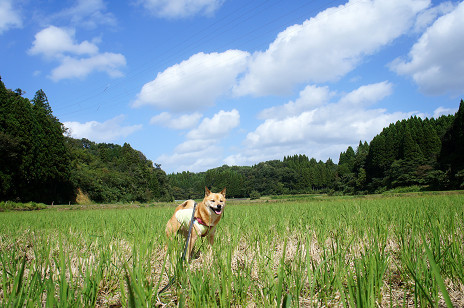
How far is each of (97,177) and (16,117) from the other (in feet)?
53.8

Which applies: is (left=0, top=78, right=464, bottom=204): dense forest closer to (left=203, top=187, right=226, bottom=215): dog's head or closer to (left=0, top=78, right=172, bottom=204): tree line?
(left=0, top=78, right=172, bottom=204): tree line

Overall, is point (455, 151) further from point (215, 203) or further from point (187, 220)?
point (187, 220)

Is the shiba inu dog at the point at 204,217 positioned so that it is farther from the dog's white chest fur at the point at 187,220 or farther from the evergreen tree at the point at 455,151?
the evergreen tree at the point at 455,151

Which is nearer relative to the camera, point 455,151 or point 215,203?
point 215,203

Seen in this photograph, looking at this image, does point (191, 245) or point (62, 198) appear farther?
point (62, 198)

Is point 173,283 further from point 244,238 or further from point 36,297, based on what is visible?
point 244,238

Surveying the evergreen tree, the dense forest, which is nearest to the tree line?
the dense forest

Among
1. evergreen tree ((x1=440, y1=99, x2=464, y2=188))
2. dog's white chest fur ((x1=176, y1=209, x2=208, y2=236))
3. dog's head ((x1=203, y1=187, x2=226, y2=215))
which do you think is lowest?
dog's white chest fur ((x1=176, y1=209, x2=208, y2=236))

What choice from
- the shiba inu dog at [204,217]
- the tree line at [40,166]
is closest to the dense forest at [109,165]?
the tree line at [40,166]

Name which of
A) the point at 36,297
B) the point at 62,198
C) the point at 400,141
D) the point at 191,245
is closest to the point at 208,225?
the point at 191,245

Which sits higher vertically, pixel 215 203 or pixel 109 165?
pixel 109 165

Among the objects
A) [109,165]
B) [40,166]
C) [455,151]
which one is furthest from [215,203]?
[109,165]

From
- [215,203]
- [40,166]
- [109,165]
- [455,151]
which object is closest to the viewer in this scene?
[215,203]

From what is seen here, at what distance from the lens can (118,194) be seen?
148 ft
